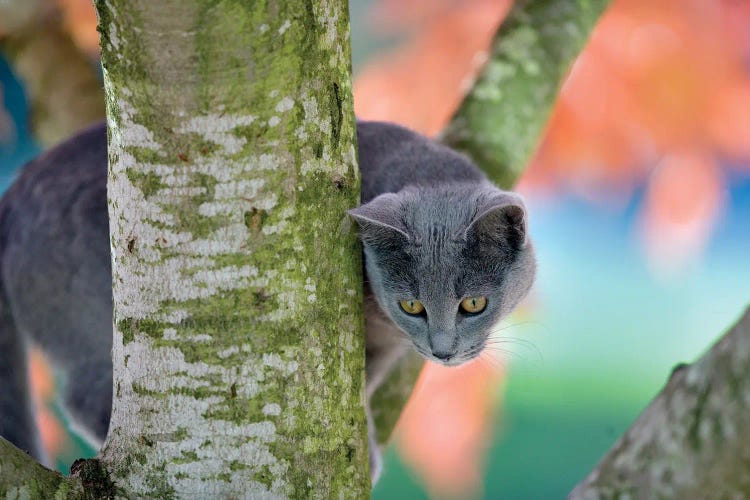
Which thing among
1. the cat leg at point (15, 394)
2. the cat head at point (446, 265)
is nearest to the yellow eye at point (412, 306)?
the cat head at point (446, 265)

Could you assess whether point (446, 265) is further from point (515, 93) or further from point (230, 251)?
point (515, 93)

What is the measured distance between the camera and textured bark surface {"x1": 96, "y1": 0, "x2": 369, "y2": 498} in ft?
3.05

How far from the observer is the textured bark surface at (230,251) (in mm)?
930

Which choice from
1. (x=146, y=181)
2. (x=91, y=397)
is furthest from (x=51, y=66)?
(x=146, y=181)

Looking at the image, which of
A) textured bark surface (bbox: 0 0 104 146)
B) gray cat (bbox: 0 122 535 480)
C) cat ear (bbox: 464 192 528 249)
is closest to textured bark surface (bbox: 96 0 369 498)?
gray cat (bbox: 0 122 535 480)

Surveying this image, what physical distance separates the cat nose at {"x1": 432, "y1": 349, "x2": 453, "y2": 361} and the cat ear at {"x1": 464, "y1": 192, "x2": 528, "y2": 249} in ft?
0.66

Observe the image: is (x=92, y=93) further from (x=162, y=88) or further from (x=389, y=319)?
(x=162, y=88)

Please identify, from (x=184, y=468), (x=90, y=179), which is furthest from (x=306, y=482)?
(x=90, y=179)

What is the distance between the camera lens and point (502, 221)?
1.33 metres

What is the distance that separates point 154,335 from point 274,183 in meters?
0.24

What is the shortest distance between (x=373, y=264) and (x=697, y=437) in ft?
2.25

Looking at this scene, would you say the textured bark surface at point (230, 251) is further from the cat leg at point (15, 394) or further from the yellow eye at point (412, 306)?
the cat leg at point (15, 394)

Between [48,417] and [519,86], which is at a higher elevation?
[519,86]

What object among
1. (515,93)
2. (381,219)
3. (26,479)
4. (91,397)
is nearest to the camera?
(26,479)
